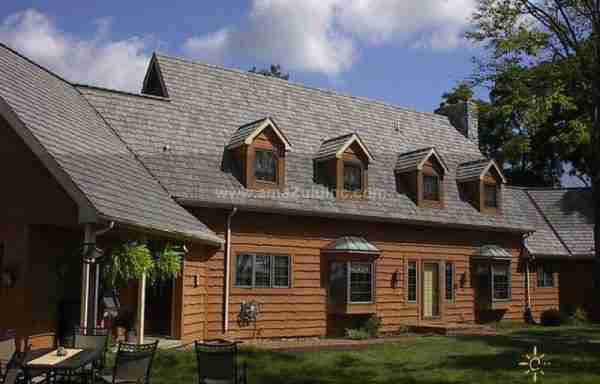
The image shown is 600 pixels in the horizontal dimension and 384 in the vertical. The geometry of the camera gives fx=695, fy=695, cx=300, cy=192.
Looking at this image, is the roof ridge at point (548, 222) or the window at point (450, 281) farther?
the roof ridge at point (548, 222)

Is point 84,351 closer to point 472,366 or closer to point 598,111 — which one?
point 472,366

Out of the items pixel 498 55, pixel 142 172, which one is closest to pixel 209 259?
pixel 142 172

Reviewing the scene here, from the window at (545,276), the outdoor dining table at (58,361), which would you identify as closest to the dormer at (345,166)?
A: the window at (545,276)

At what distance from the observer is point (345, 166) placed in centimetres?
2158

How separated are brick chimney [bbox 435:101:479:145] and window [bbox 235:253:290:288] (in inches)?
504

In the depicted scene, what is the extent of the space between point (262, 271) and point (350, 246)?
2.76 meters

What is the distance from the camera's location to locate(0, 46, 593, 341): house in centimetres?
1346

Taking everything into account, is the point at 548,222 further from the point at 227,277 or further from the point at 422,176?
the point at 227,277

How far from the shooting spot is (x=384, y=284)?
21.8m

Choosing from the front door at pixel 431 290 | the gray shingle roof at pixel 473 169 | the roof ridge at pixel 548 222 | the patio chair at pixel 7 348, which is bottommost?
the patio chair at pixel 7 348

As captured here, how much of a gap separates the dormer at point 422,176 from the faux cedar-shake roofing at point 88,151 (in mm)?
8136

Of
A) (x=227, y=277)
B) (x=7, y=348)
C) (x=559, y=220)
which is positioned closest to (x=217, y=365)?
(x=7, y=348)

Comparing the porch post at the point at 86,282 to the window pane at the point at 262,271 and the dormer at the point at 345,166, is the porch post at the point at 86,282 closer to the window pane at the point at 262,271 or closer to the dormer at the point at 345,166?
the window pane at the point at 262,271

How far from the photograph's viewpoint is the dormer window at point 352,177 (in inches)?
850
